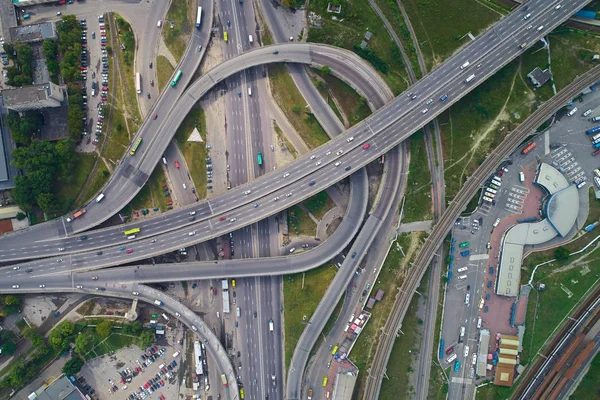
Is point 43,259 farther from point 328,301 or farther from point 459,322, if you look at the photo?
point 459,322

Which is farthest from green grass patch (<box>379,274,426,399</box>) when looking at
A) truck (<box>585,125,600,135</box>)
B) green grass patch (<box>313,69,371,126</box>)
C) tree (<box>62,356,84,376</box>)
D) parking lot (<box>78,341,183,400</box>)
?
tree (<box>62,356,84,376</box>)

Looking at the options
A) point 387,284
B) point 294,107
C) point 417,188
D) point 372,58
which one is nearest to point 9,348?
point 294,107

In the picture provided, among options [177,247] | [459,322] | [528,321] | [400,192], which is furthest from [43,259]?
[528,321]

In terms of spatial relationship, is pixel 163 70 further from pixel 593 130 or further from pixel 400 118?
pixel 593 130

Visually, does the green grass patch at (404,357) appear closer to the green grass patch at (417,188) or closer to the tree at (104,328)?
the green grass patch at (417,188)

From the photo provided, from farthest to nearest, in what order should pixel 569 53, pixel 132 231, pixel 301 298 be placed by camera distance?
pixel 301 298 < pixel 569 53 < pixel 132 231

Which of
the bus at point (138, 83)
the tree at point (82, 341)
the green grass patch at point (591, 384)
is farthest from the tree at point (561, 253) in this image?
the tree at point (82, 341)

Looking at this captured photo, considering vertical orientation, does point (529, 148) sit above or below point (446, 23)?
below
